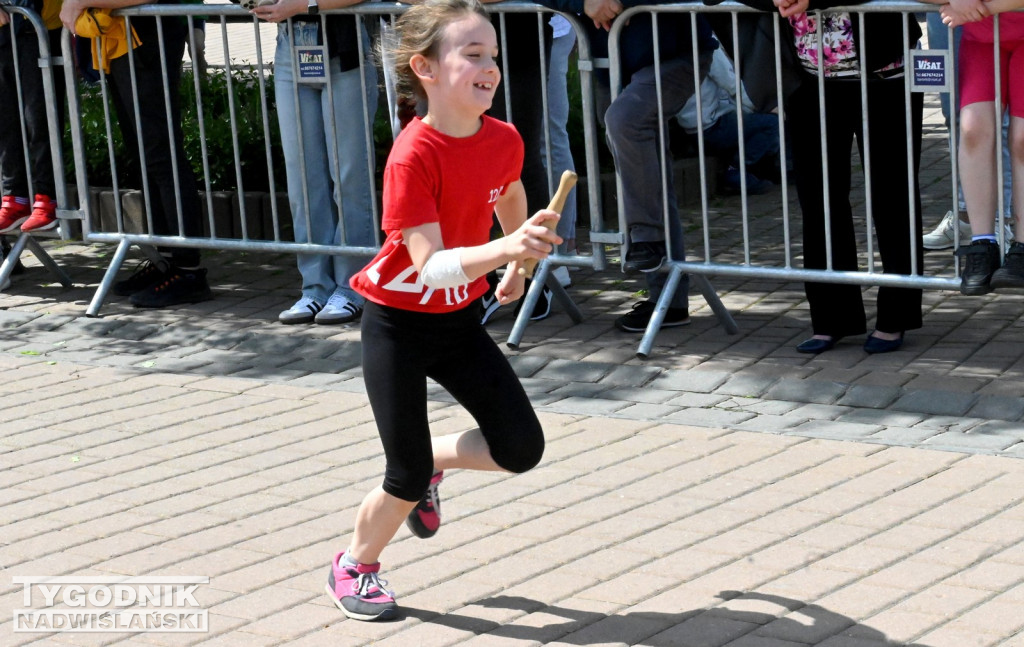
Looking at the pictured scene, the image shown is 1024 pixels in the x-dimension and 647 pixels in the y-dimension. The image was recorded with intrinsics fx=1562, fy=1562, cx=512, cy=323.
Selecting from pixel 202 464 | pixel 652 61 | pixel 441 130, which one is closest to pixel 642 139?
pixel 652 61

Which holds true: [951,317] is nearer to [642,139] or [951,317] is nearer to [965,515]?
[642,139]

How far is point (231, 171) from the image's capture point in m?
10.2

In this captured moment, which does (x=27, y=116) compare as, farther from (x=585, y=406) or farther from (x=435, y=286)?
(x=435, y=286)

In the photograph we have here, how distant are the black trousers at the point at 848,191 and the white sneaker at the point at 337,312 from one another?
2368 mm

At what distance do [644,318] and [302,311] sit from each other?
1804mm

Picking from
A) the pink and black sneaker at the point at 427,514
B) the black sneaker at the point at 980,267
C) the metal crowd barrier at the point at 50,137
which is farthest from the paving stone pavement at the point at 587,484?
the metal crowd barrier at the point at 50,137

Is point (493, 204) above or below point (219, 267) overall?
above

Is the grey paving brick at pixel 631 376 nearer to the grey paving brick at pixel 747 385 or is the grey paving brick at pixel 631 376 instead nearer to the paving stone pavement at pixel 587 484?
the paving stone pavement at pixel 587 484

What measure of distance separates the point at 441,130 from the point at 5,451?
290cm

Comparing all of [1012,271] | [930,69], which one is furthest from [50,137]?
[1012,271]

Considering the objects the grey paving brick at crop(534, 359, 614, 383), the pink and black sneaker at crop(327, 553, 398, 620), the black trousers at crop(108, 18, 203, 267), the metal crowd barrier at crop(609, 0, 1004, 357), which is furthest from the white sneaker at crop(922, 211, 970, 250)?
the pink and black sneaker at crop(327, 553, 398, 620)

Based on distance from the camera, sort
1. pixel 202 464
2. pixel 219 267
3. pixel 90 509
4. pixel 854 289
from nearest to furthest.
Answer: pixel 90 509 → pixel 202 464 → pixel 854 289 → pixel 219 267

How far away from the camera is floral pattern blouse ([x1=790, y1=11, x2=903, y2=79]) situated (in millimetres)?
6574

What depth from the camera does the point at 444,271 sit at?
398 cm
